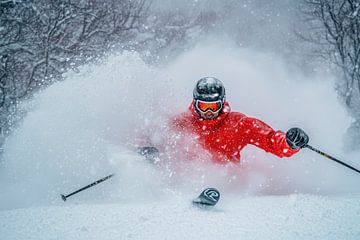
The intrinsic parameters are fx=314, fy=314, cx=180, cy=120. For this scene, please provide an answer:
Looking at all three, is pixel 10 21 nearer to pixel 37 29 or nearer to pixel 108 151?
pixel 37 29

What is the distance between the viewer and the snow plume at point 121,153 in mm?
3729

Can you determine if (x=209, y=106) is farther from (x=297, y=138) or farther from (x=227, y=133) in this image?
(x=297, y=138)

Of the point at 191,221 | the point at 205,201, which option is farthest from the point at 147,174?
the point at 191,221

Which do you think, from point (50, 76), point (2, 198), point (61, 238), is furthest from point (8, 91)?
point (61, 238)

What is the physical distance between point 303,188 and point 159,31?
13.0 m

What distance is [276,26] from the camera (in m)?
20.1

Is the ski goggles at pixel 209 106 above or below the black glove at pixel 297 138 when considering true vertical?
above

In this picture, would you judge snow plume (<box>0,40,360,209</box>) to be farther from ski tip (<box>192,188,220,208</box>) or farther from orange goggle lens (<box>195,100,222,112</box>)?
ski tip (<box>192,188,220,208</box>)

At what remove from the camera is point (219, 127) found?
421cm

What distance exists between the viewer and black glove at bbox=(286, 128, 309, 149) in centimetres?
342

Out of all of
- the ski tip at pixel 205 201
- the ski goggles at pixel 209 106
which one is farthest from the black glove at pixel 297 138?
the ski tip at pixel 205 201

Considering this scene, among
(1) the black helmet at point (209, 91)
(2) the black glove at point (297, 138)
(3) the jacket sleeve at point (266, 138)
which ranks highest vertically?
(1) the black helmet at point (209, 91)

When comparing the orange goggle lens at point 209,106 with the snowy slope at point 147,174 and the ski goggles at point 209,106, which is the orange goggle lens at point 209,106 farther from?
Answer: the snowy slope at point 147,174

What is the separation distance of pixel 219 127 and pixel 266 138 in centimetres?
63
